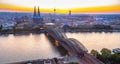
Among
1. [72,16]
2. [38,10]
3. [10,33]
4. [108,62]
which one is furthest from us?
[72,16]

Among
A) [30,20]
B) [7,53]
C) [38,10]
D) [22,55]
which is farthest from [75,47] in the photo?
[30,20]

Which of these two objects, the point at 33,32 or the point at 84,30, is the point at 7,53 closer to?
the point at 33,32

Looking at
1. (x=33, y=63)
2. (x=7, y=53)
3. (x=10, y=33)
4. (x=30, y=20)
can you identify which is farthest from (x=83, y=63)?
(x=30, y=20)

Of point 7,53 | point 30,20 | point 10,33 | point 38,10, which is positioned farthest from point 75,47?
point 30,20

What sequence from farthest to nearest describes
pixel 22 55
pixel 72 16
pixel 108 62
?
pixel 72 16 < pixel 22 55 < pixel 108 62

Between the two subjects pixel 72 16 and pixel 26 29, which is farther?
pixel 72 16

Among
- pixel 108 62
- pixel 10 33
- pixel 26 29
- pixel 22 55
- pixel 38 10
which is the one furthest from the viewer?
pixel 38 10

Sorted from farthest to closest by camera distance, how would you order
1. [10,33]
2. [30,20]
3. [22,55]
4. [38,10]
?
[30,20], [38,10], [10,33], [22,55]

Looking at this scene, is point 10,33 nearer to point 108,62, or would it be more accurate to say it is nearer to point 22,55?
point 22,55

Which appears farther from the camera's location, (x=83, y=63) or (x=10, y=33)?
(x=10, y=33)
